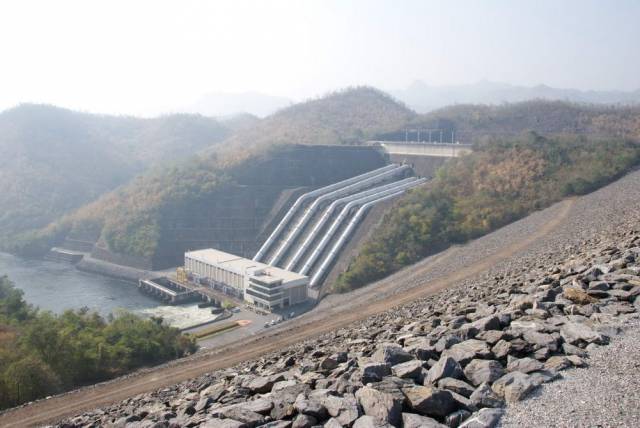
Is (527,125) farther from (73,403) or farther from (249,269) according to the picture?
(73,403)

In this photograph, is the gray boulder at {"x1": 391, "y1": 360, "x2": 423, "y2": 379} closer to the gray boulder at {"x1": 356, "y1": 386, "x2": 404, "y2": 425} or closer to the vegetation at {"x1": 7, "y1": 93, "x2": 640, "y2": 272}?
the gray boulder at {"x1": 356, "y1": 386, "x2": 404, "y2": 425}

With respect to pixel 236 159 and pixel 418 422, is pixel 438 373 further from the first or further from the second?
pixel 236 159

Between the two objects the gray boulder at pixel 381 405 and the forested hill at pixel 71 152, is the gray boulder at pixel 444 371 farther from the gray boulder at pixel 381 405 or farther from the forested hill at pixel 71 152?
the forested hill at pixel 71 152

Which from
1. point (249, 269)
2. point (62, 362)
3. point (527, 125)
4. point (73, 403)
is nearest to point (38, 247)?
point (249, 269)

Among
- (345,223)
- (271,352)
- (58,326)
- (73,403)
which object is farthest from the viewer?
(345,223)

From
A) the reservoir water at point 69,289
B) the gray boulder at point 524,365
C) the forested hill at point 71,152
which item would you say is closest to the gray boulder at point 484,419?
the gray boulder at point 524,365

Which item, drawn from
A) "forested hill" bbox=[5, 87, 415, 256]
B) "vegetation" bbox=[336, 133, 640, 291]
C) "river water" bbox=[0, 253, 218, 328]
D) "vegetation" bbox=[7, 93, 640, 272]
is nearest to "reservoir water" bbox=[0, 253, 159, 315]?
"river water" bbox=[0, 253, 218, 328]
